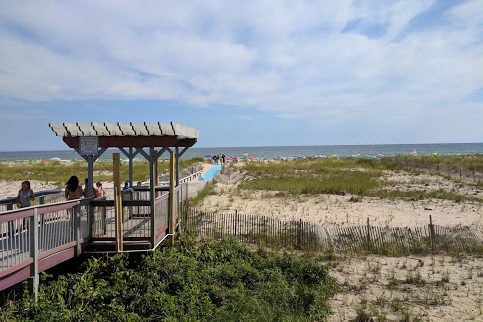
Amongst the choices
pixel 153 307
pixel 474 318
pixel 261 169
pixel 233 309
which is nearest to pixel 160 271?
pixel 153 307

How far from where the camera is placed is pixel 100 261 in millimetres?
7953

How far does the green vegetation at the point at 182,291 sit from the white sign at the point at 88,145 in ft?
8.06

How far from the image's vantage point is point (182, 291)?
771 cm

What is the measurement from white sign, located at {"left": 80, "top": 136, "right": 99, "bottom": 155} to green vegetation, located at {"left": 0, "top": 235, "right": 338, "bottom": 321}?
2.46 m

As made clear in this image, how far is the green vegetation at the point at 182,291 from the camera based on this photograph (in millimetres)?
6711

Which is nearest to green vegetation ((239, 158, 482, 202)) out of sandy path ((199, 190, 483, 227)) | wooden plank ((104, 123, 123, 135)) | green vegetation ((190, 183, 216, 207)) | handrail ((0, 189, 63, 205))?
sandy path ((199, 190, 483, 227))

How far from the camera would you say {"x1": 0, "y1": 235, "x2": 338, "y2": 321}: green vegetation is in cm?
671

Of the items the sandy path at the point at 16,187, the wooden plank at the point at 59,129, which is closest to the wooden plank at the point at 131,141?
the wooden plank at the point at 59,129

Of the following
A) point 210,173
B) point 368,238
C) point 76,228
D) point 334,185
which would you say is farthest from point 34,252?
point 210,173

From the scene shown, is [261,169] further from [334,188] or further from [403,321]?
[403,321]

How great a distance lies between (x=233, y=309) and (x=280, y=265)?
3.04m

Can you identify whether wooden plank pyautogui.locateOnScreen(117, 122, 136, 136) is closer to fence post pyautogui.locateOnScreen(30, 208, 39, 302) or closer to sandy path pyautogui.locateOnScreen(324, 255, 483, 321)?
fence post pyautogui.locateOnScreen(30, 208, 39, 302)

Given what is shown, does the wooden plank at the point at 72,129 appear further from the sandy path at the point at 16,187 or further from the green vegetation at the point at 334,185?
the sandy path at the point at 16,187

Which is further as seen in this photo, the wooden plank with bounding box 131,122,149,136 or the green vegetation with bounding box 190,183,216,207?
the green vegetation with bounding box 190,183,216,207
